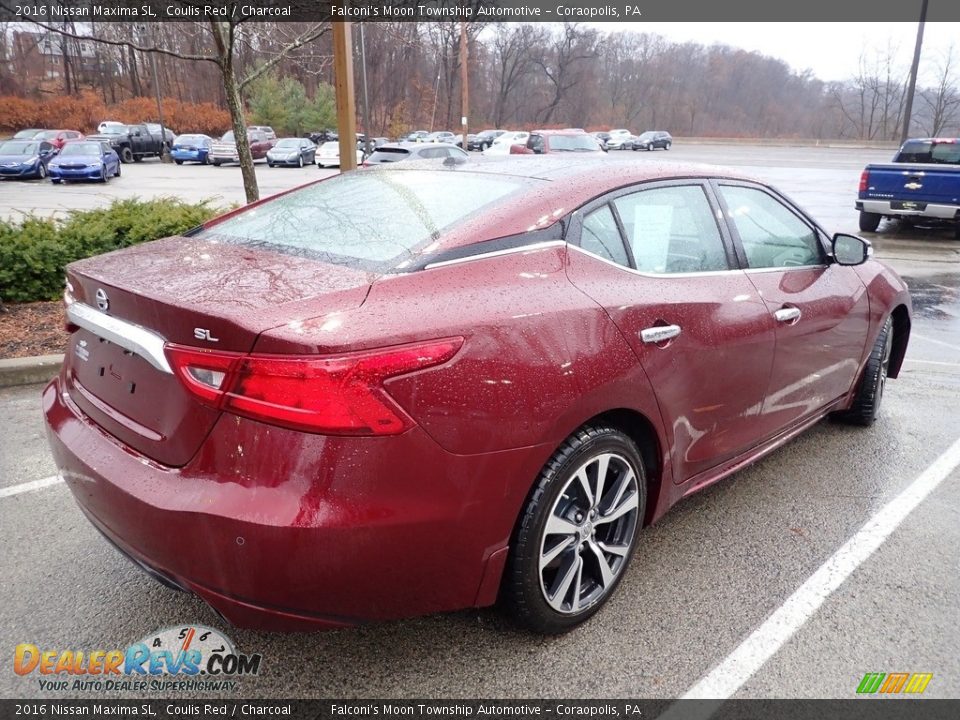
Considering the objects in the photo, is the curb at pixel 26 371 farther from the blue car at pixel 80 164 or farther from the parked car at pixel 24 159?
the parked car at pixel 24 159

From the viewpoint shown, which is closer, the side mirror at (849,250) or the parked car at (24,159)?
the side mirror at (849,250)

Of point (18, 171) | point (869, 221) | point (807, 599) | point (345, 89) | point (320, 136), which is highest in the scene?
point (345, 89)

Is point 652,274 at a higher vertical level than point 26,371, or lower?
higher

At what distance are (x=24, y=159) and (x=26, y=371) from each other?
25.7 metres

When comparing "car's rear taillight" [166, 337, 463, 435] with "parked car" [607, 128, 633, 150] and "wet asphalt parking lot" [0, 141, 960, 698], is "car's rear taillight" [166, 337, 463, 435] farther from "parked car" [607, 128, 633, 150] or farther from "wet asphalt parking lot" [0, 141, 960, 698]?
"parked car" [607, 128, 633, 150]

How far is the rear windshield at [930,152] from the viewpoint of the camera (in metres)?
14.0

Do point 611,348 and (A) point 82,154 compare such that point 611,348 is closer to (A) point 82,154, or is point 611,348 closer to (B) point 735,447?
(B) point 735,447

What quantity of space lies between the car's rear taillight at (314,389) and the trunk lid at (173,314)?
0.20ft

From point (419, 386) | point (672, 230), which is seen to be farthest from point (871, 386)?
point (419, 386)

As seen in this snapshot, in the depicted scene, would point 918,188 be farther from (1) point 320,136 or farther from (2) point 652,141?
(1) point 320,136

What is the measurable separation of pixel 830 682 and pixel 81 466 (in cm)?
248

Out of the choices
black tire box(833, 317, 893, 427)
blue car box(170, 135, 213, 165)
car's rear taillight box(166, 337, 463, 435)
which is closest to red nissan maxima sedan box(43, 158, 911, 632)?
car's rear taillight box(166, 337, 463, 435)

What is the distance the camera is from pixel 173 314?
77.2 inches

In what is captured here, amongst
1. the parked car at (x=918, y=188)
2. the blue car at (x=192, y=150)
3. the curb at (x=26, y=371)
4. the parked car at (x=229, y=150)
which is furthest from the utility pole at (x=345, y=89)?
the blue car at (x=192, y=150)
